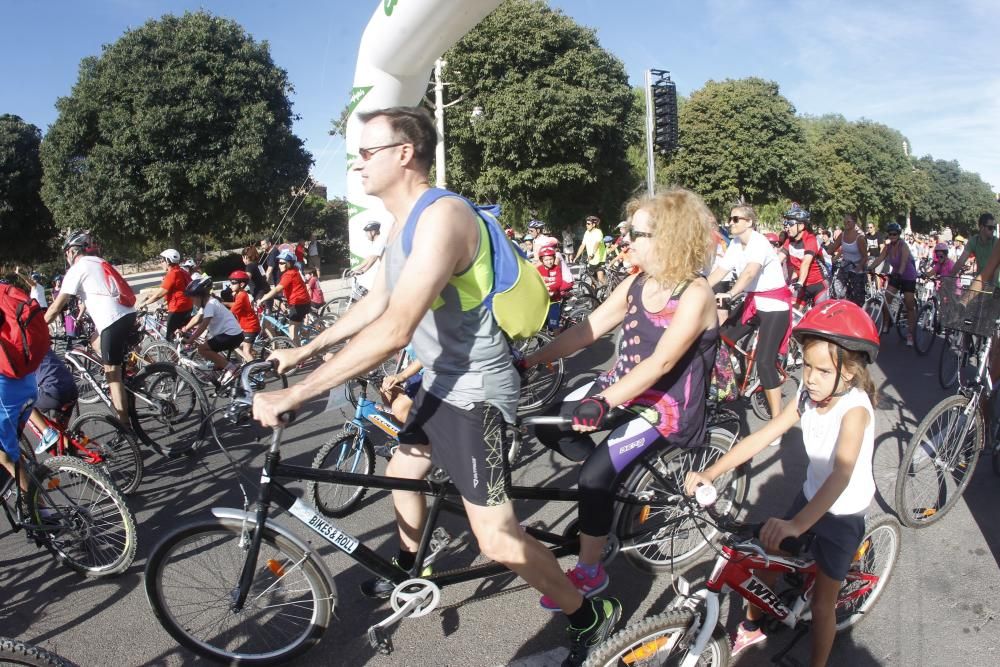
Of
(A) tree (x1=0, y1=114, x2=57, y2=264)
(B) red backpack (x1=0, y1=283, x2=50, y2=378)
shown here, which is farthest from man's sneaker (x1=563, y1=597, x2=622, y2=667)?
(A) tree (x1=0, y1=114, x2=57, y2=264)

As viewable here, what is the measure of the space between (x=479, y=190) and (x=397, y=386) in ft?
87.5

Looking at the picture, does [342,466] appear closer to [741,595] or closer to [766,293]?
[741,595]

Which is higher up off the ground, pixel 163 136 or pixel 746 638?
pixel 163 136

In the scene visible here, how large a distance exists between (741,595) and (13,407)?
12.1 feet

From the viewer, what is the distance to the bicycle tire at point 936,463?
3.69 metres

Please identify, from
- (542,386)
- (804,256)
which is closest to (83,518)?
(542,386)

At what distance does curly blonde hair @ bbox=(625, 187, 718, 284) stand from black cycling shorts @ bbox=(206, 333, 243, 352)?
5564 millimetres

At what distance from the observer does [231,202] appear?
2500 centimetres

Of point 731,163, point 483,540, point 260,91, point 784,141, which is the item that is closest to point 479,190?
point 260,91

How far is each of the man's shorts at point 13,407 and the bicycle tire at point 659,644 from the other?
312 centimetres

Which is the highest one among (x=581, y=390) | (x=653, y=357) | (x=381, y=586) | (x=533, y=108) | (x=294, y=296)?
(x=533, y=108)

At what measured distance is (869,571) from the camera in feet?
9.39

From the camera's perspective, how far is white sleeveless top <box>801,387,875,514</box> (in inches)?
92.4

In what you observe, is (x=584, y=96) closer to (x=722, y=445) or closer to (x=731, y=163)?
(x=731, y=163)
